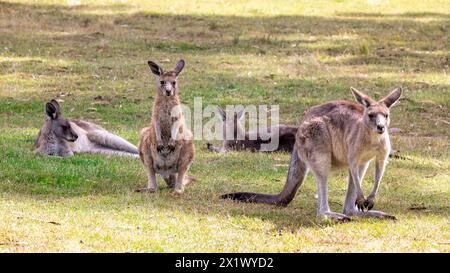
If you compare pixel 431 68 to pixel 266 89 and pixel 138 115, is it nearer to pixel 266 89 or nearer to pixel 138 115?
pixel 266 89

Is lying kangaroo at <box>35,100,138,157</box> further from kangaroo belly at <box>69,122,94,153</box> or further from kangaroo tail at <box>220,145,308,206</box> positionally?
kangaroo tail at <box>220,145,308,206</box>

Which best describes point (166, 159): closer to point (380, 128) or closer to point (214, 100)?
point (380, 128)

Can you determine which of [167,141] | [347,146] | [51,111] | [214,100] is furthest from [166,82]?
[214,100]

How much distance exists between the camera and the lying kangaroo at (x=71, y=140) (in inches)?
409

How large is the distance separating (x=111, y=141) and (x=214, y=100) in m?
3.01

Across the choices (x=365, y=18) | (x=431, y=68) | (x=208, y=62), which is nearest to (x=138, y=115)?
(x=208, y=62)

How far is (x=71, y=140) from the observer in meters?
10.5

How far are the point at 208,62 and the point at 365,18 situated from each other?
5.58 m

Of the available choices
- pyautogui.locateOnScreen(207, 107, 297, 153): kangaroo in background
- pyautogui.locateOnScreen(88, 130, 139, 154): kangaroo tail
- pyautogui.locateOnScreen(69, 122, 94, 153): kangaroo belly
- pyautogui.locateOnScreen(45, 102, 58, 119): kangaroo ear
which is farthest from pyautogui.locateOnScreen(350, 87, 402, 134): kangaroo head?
pyautogui.locateOnScreen(45, 102, 58, 119): kangaroo ear

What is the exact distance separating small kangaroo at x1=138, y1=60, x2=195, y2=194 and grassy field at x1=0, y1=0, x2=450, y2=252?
195 mm

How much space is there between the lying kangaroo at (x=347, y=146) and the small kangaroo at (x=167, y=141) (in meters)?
1.25

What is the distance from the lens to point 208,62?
52.1ft

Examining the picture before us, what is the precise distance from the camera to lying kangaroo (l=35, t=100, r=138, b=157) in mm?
10392
